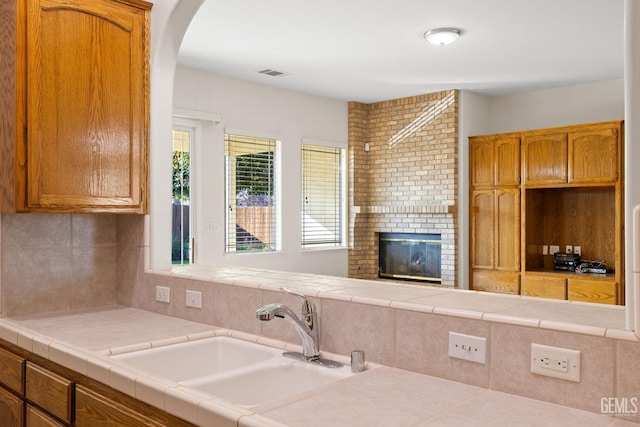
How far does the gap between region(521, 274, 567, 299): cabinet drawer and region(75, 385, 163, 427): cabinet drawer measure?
4.95 metres

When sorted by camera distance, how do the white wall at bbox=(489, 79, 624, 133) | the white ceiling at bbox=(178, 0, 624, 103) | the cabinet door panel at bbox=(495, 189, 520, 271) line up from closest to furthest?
the white ceiling at bbox=(178, 0, 624, 103) → the white wall at bbox=(489, 79, 624, 133) → the cabinet door panel at bbox=(495, 189, 520, 271)

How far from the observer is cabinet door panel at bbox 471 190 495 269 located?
6.21 meters

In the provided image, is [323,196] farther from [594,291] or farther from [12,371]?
[12,371]

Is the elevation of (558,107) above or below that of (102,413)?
above

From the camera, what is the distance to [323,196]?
675 cm

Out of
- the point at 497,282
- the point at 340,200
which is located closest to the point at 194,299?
the point at 497,282

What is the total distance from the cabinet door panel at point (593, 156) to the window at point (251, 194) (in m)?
3.17

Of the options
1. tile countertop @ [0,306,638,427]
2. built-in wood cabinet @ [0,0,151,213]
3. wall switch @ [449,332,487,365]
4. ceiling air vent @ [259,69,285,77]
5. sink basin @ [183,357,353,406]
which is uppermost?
ceiling air vent @ [259,69,285,77]

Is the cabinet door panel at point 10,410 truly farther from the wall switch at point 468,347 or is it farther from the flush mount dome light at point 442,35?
the flush mount dome light at point 442,35

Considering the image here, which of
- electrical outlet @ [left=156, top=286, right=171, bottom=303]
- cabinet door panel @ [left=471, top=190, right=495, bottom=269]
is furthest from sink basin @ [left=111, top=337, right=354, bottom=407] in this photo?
cabinet door panel @ [left=471, top=190, right=495, bottom=269]

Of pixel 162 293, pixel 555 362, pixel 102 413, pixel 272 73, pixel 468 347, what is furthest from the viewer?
pixel 272 73

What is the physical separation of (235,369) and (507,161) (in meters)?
5.01

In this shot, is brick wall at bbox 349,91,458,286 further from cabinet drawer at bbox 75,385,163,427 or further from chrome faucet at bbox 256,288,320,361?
cabinet drawer at bbox 75,385,163,427

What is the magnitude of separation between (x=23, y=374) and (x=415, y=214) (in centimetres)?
519
